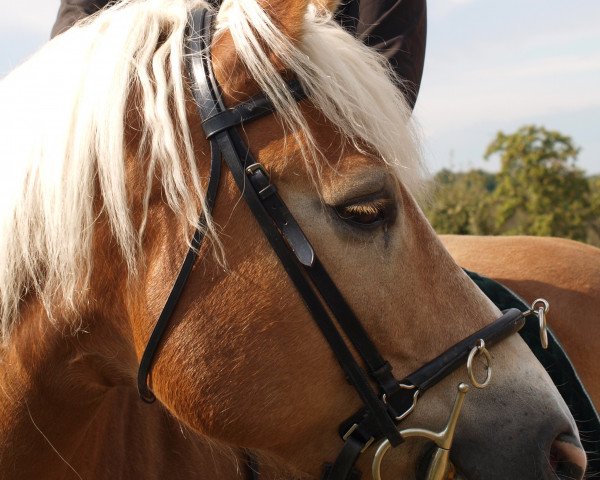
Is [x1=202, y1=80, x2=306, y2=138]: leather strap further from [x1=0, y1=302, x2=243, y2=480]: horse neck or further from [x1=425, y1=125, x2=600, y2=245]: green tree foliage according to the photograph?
[x1=425, y1=125, x2=600, y2=245]: green tree foliage

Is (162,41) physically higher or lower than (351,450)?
higher

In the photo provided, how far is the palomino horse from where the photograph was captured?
160 cm

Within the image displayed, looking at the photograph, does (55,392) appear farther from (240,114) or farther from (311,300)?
(240,114)

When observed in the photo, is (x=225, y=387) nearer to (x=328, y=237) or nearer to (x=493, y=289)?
(x=328, y=237)

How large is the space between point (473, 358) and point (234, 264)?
673mm

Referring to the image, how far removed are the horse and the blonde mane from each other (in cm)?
173

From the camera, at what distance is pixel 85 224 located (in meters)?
1.62

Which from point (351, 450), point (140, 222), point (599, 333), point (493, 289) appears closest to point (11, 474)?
point (140, 222)

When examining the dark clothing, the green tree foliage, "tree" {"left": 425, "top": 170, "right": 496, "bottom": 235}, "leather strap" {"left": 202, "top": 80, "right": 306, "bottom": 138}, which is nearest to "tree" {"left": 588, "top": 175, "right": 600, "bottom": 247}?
the green tree foliage

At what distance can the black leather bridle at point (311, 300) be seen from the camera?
1.59 metres

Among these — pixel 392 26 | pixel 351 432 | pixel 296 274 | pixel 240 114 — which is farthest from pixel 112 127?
pixel 392 26

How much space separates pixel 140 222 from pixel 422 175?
0.83m

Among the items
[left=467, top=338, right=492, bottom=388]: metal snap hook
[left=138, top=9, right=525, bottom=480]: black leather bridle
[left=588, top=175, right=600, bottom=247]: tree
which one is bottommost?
[left=588, top=175, right=600, bottom=247]: tree

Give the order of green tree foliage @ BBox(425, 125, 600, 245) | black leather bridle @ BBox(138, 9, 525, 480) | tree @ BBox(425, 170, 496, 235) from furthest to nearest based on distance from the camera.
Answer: green tree foliage @ BBox(425, 125, 600, 245) → tree @ BBox(425, 170, 496, 235) → black leather bridle @ BBox(138, 9, 525, 480)
